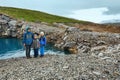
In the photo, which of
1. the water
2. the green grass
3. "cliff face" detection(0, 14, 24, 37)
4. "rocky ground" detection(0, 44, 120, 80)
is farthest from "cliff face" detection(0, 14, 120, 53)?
"rocky ground" detection(0, 44, 120, 80)

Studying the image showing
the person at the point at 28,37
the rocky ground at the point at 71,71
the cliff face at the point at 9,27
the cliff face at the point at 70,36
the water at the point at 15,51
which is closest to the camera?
the rocky ground at the point at 71,71

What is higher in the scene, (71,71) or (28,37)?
(28,37)

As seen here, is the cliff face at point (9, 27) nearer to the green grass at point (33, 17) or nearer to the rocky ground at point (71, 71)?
the green grass at point (33, 17)

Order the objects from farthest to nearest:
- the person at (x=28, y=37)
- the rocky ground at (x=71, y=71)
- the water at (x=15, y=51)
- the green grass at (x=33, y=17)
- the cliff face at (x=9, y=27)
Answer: the green grass at (x=33, y=17) < the cliff face at (x=9, y=27) < the water at (x=15, y=51) < the person at (x=28, y=37) < the rocky ground at (x=71, y=71)

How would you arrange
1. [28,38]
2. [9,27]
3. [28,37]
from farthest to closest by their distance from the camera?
[9,27] → [28,38] → [28,37]

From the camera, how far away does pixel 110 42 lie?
57.5 meters

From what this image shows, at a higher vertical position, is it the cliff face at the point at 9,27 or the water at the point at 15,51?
the cliff face at the point at 9,27

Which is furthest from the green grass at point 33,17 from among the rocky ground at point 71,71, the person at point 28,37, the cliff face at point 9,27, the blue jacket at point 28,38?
the rocky ground at point 71,71

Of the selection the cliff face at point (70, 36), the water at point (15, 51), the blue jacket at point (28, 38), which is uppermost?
the blue jacket at point (28, 38)

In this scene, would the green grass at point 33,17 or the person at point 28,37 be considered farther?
the green grass at point 33,17

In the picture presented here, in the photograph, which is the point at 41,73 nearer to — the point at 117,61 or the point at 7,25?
the point at 117,61

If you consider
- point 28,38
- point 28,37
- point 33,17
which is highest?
point 33,17

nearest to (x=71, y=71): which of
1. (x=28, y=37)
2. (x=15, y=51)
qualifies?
(x=28, y=37)

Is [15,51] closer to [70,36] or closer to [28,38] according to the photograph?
[70,36]
